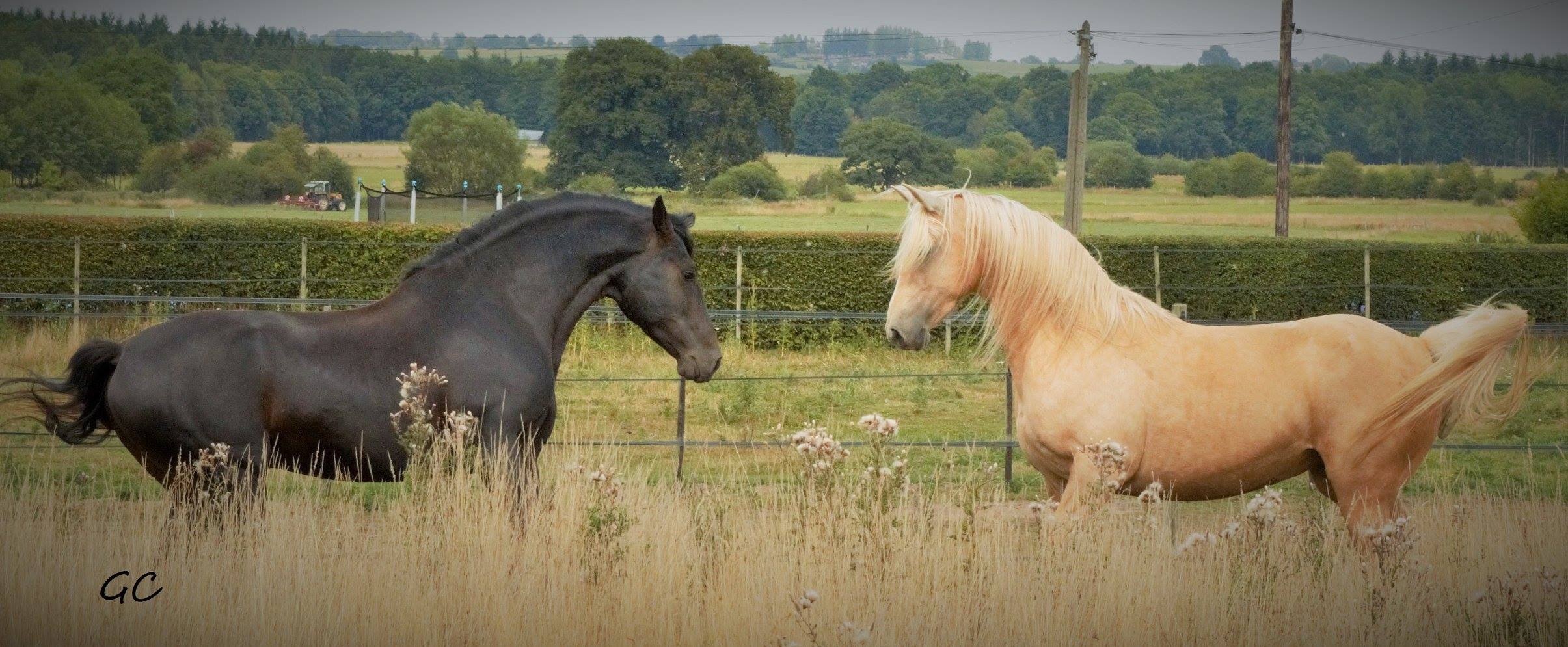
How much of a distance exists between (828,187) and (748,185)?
16.9 feet

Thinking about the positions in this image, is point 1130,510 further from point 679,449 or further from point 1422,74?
point 1422,74

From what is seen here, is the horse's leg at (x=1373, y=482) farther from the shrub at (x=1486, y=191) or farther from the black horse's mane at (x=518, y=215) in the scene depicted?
the shrub at (x=1486, y=191)

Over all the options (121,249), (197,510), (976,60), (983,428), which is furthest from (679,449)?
(976,60)

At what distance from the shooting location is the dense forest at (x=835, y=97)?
5966cm

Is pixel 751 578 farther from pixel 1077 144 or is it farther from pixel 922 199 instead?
pixel 1077 144

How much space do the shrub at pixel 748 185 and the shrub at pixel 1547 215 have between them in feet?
92.8

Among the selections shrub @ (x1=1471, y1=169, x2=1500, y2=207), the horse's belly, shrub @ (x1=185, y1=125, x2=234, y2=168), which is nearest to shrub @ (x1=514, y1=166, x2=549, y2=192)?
shrub @ (x1=185, y1=125, x2=234, y2=168)

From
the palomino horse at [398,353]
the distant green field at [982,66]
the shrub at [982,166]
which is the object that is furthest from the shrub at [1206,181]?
the distant green field at [982,66]

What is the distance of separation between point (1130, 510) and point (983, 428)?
6.94 m

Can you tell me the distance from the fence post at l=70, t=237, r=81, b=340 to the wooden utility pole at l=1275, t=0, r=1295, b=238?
1856cm

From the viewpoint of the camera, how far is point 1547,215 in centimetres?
3088

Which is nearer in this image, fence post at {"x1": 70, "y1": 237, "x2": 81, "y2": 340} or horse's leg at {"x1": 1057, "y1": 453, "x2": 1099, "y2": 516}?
horse's leg at {"x1": 1057, "y1": 453, "x2": 1099, "y2": 516}

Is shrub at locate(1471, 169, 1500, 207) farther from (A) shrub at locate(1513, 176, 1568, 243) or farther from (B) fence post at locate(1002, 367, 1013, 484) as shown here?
(B) fence post at locate(1002, 367, 1013, 484)

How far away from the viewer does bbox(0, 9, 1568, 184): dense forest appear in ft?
196
